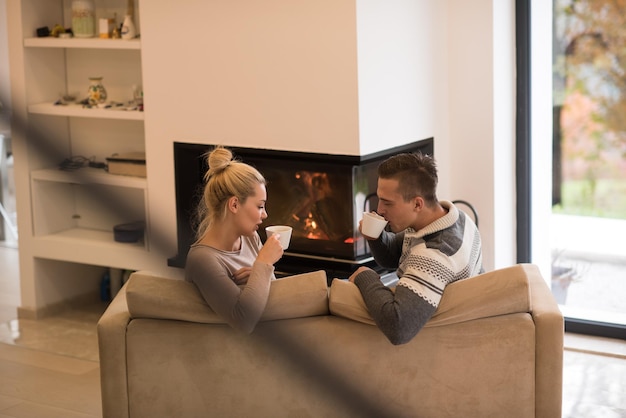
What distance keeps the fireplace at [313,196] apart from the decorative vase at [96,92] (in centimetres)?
60

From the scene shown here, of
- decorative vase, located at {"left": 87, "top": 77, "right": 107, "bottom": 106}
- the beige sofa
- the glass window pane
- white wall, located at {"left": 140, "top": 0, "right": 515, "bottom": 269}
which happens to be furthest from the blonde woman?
the glass window pane

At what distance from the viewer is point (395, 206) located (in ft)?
8.48

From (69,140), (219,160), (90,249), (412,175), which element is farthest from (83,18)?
(412,175)

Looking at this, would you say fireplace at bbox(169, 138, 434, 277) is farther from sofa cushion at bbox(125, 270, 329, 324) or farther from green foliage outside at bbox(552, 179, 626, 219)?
sofa cushion at bbox(125, 270, 329, 324)

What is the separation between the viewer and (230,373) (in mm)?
2588

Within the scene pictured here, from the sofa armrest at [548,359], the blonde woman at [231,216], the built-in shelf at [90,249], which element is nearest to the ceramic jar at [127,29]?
the built-in shelf at [90,249]

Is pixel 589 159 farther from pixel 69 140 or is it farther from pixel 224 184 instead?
pixel 69 140

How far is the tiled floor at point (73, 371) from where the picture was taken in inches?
139

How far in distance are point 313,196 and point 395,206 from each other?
5.18 ft

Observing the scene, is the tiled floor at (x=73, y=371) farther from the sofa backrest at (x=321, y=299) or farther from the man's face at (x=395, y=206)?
the man's face at (x=395, y=206)

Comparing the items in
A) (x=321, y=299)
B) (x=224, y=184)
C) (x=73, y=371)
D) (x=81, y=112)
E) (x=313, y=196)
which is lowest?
(x=73, y=371)

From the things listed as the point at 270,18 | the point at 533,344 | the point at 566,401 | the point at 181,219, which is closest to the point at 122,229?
the point at 181,219

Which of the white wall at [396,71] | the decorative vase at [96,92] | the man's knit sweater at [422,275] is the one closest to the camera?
the man's knit sweater at [422,275]

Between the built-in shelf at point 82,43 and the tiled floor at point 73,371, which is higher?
the built-in shelf at point 82,43
